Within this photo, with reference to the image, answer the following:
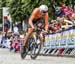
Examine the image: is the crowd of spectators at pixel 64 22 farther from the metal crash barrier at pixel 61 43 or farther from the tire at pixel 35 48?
the tire at pixel 35 48

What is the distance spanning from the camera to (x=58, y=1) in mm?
27125

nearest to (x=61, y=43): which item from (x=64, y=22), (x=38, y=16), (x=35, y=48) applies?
(x=64, y=22)

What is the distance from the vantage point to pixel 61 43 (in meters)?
17.2

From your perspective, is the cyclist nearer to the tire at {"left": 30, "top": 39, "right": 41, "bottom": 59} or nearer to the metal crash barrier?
the tire at {"left": 30, "top": 39, "right": 41, "bottom": 59}

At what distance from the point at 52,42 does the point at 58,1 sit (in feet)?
31.3

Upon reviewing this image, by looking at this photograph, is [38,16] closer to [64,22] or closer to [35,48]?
[35,48]

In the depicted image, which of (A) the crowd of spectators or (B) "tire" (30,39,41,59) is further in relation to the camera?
(A) the crowd of spectators

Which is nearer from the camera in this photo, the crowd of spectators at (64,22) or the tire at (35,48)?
the tire at (35,48)

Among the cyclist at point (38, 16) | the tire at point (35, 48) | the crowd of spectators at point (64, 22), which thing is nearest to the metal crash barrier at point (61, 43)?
the crowd of spectators at point (64, 22)

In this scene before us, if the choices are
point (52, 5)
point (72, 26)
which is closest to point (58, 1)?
point (52, 5)

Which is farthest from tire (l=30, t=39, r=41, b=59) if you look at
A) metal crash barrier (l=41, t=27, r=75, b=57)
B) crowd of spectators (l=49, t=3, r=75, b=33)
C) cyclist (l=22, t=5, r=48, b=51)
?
crowd of spectators (l=49, t=3, r=75, b=33)

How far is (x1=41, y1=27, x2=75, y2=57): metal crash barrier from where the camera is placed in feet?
53.9

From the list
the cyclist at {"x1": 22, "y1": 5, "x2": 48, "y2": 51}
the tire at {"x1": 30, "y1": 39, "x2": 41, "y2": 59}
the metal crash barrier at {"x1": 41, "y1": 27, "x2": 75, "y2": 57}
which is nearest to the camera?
the cyclist at {"x1": 22, "y1": 5, "x2": 48, "y2": 51}

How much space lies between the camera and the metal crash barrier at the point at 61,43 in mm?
16428
